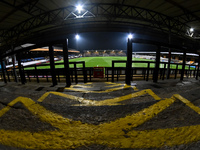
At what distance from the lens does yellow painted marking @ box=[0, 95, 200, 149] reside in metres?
0.79

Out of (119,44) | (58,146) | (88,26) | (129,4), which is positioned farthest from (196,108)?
(119,44)

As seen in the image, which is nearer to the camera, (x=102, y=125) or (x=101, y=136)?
(x=101, y=136)

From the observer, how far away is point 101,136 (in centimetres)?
88

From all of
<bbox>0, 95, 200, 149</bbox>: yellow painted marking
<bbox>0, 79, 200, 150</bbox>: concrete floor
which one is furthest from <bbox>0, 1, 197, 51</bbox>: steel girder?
<bbox>0, 95, 200, 149</bbox>: yellow painted marking

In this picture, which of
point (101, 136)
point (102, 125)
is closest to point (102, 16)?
point (102, 125)

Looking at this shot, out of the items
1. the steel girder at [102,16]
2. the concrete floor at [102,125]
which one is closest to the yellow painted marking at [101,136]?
the concrete floor at [102,125]

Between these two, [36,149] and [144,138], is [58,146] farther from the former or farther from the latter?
[144,138]

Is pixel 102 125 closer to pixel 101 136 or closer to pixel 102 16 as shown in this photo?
pixel 101 136

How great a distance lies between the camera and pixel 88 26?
1609 cm

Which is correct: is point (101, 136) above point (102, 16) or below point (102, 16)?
below

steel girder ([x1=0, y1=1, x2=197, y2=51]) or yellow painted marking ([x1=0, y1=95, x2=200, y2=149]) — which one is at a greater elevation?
steel girder ([x1=0, y1=1, x2=197, y2=51])

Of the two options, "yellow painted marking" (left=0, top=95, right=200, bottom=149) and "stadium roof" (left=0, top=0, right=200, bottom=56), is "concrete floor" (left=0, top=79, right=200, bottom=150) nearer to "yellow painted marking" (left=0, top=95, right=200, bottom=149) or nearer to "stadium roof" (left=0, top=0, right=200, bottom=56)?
"yellow painted marking" (left=0, top=95, right=200, bottom=149)

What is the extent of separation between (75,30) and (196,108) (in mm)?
18454

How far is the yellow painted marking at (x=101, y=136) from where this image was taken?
0.79 m
